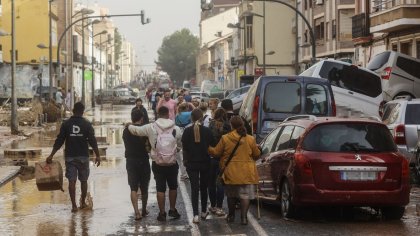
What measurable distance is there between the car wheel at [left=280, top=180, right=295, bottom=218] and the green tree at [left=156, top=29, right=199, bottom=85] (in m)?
149

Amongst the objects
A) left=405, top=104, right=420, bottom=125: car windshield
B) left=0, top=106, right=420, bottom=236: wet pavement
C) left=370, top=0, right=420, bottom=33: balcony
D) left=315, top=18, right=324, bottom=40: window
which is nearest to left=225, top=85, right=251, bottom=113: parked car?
left=370, top=0, right=420, bottom=33: balcony

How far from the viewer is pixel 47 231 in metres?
11.1

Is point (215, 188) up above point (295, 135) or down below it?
below

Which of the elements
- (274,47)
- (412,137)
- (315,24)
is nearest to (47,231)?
(412,137)

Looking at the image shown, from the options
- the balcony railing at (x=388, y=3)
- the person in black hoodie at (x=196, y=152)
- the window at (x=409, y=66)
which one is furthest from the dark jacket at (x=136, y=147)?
the balcony railing at (x=388, y=3)

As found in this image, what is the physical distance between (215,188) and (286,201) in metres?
1.23

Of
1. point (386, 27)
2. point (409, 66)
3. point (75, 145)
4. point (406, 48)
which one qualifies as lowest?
point (75, 145)

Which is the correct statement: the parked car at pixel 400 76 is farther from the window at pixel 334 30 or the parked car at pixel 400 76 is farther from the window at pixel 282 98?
the window at pixel 334 30

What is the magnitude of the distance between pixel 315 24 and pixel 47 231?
47231 mm

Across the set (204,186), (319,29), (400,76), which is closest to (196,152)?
(204,186)

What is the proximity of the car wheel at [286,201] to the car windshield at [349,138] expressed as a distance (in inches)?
26.4

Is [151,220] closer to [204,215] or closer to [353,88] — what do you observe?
[204,215]

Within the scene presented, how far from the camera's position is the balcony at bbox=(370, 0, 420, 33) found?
101 feet

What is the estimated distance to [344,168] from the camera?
36.3 ft
